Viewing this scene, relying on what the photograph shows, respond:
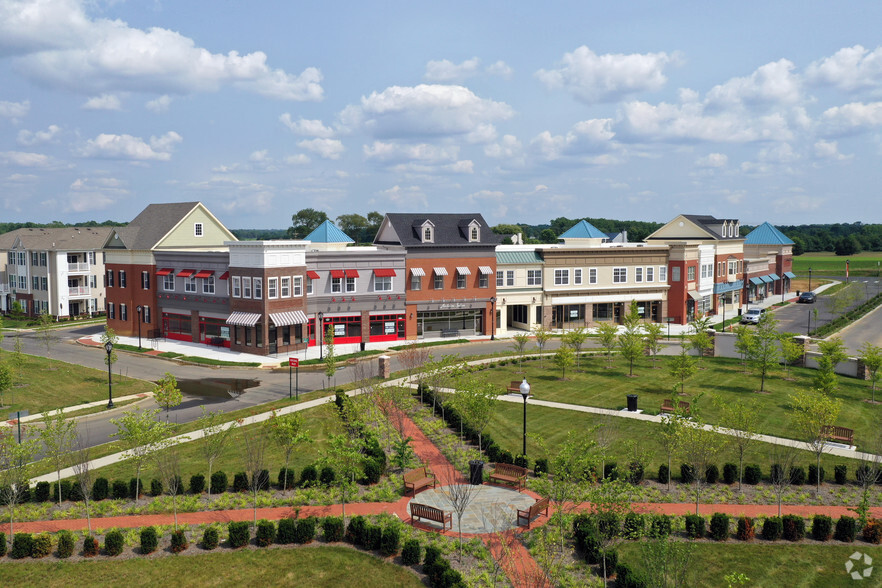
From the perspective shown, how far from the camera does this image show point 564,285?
65.4 metres

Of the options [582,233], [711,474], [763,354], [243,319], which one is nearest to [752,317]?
[582,233]

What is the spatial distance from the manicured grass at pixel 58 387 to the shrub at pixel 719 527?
31965 mm

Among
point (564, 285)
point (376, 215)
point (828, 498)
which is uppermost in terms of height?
point (376, 215)

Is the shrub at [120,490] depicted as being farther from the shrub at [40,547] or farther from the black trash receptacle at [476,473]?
the black trash receptacle at [476,473]

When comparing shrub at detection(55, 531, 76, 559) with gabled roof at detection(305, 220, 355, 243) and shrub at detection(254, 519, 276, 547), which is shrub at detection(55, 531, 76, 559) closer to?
shrub at detection(254, 519, 276, 547)

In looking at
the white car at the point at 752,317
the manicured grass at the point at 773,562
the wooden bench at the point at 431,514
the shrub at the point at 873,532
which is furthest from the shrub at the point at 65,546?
the white car at the point at 752,317

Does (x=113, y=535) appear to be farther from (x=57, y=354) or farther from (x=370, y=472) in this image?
(x=57, y=354)

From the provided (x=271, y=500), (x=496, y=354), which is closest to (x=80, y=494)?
(x=271, y=500)

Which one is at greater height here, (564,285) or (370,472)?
(564,285)

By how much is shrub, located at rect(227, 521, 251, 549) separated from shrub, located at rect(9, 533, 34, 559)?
5.62 meters

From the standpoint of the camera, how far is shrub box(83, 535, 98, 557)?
19.5 m

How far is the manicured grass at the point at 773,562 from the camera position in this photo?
59.9 ft

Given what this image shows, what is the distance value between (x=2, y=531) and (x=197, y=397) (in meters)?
18.1

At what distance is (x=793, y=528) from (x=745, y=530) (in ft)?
4.75
